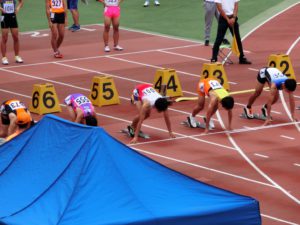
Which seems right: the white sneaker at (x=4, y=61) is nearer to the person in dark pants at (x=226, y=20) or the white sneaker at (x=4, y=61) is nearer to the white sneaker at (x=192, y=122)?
the person in dark pants at (x=226, y=20)

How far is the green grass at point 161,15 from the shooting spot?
31.5 meters

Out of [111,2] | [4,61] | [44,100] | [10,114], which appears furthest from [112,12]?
[10,114]

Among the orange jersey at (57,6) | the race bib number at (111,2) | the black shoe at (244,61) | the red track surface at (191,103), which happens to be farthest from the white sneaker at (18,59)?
the black shoe at (244,61)

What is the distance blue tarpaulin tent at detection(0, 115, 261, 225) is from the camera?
11.2m

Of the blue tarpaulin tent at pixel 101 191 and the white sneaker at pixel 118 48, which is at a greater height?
the blue tarpaulin tent at pixel 101 191

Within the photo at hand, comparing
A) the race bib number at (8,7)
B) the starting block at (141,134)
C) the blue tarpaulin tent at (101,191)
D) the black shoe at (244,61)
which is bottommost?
the starting block at (141,134)

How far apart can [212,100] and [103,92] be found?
3.31 meters

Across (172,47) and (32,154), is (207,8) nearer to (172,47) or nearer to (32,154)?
(172,47)

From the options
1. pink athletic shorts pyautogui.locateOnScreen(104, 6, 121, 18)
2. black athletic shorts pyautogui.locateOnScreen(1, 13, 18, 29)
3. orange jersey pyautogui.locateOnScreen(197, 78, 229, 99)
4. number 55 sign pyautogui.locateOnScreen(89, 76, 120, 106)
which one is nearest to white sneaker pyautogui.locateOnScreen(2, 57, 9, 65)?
black athletic shorts pyautogui.locateOnScreen(1, 13, 18, 29)

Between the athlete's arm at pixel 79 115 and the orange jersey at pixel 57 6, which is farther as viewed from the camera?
the orange jersey at pixel 57 6

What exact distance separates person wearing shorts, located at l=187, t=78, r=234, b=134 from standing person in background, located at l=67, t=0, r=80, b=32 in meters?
11.3

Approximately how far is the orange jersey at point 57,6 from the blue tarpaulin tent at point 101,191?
1361cm

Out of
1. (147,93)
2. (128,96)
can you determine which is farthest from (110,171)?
(128,96)

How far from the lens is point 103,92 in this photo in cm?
2172
